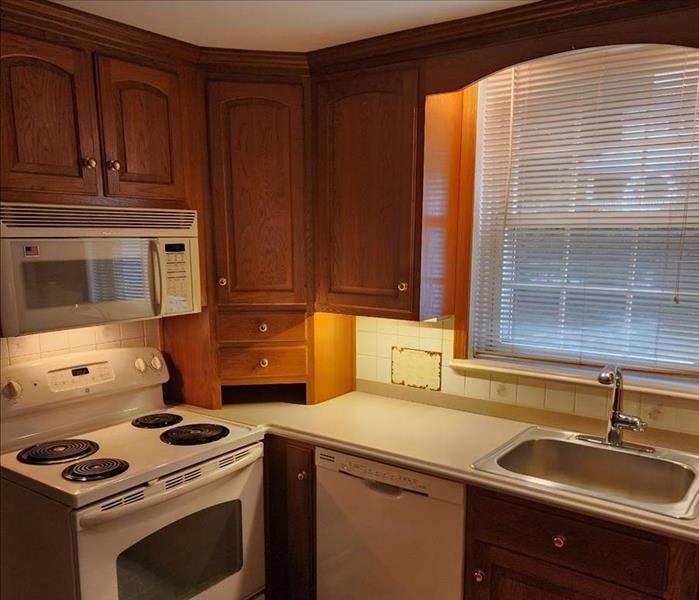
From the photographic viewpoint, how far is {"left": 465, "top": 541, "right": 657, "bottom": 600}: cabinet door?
1.49 metres

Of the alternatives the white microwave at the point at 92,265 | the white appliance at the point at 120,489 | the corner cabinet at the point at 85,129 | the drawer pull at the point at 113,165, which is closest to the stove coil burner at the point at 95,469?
the white appliance at the point at 120,489

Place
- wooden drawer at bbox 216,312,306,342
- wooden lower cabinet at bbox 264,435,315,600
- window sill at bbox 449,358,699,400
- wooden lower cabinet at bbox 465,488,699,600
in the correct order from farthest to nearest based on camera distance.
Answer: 1. wooden drawer at bbox 216,312,306,342
2. wooden lower cabinet at bbox 264,435,315,600
3. window sill at bbox 449,358,699,400
4. wooden lower cabinet at bbox 465,488,699,600

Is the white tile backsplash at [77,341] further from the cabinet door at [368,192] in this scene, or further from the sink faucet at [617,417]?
the sink faucet at [617,417]

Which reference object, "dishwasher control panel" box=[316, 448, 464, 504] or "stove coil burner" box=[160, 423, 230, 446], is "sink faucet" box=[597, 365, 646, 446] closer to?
"dishwasher control panel" box=[316, 448, 464, 504]

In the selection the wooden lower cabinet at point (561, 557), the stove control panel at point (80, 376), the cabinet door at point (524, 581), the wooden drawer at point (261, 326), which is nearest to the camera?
the wooden lower cabinet at point (561, 557)

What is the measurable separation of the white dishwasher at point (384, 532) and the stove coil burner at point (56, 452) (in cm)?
77

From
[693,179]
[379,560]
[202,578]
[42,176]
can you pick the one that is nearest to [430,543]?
[379,560]

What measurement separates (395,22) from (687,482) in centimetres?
168

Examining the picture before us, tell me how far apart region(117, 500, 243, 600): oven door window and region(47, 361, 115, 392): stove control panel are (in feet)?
2.00

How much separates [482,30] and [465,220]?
2.21 ft

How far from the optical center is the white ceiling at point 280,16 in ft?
5.44

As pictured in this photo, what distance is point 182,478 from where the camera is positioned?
177cm

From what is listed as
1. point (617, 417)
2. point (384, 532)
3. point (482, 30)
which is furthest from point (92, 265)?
point (617, 417)

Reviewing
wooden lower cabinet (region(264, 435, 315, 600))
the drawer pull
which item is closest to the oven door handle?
wooden lower cabinet (region(264, 435, 315, 600))
